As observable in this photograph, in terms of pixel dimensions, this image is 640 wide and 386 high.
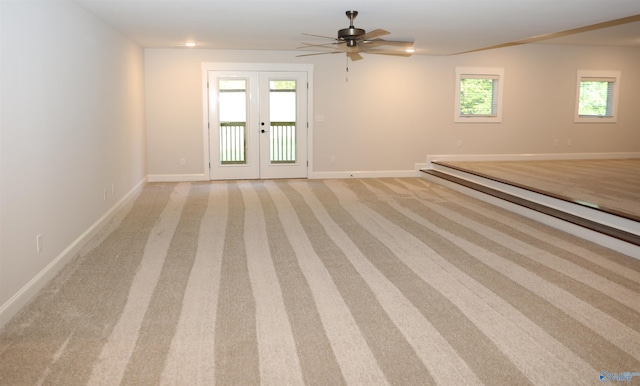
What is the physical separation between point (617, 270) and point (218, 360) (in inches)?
131

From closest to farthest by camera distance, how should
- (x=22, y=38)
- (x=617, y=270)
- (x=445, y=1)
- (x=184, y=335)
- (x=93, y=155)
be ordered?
1. (x=184, y=335)
2. (x=22, y=38)
3. (x=617, y=270)
4. (x=445, y=1)
5. (x=93, y=155)

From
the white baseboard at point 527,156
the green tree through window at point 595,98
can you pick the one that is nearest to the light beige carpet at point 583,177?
the white baseboard at point 527,156

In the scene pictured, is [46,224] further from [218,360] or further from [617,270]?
[617,270]

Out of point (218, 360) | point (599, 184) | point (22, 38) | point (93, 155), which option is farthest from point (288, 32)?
point (218, 360)

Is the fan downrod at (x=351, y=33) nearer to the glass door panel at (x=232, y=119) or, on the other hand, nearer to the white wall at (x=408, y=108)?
the white wall at (x=408, y=108)

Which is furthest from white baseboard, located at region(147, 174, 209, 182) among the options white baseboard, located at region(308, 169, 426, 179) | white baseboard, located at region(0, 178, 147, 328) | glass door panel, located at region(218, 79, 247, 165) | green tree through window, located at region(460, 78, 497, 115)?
green tree through window, located at region(460, 78, 497, 115)

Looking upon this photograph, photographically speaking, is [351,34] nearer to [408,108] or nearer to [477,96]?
[408,108]

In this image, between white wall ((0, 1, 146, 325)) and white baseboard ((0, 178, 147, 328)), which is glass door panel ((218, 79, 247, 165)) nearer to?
white wall ((0, 1, 146, 325))

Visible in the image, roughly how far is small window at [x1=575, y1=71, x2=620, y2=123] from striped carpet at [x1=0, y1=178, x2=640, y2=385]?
5.87m

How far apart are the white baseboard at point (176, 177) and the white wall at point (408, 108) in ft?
0.25

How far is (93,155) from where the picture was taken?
534cm

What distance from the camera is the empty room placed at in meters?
2.79

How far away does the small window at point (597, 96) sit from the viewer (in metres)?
10.3

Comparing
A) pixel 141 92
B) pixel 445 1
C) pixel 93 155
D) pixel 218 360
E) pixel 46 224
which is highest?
pixel 445 1
